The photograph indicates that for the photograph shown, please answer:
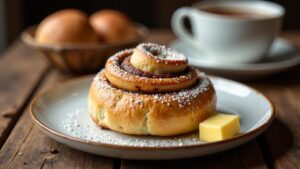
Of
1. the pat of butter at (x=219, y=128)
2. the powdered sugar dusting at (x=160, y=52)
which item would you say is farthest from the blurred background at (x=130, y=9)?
the pat of butter at (x=219, y=128)

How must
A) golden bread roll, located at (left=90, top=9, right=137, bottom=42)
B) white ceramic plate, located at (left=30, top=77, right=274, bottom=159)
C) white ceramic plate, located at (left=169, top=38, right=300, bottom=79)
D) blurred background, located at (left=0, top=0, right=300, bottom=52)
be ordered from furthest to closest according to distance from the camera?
blurred background, located at (left=0, top=0, right=300, bottom=52) < golden bread roll, located at (left=90, top=9, right=137, bottom=42) < white ceramic plate, located at (left=169, top=38, right=300, bottom=79) < white ceramic plate, located at (left=30, top=77, right=274, bottom=159)

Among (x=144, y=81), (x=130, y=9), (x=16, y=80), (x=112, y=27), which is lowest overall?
(x=130, y=9)

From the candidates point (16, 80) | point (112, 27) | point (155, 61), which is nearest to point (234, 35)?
point (112, 27)

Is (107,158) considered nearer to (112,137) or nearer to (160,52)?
(112,137)

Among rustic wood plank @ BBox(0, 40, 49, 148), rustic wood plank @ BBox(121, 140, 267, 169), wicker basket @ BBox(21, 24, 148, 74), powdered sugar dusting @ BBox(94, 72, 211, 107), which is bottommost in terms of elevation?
rustic wood plank @ BBox(0, 40, 49, 148)

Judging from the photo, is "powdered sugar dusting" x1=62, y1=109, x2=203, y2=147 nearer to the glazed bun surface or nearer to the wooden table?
the wooden table

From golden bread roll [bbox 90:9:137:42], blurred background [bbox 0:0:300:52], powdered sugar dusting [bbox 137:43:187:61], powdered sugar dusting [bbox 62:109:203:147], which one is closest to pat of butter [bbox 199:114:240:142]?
powdered sugar dusting [bbox 62:109:203:147]

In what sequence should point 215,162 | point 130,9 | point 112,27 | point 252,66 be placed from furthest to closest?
1. point 130,9
2. point 112,27
3. point 252,66
4. point 215,162
